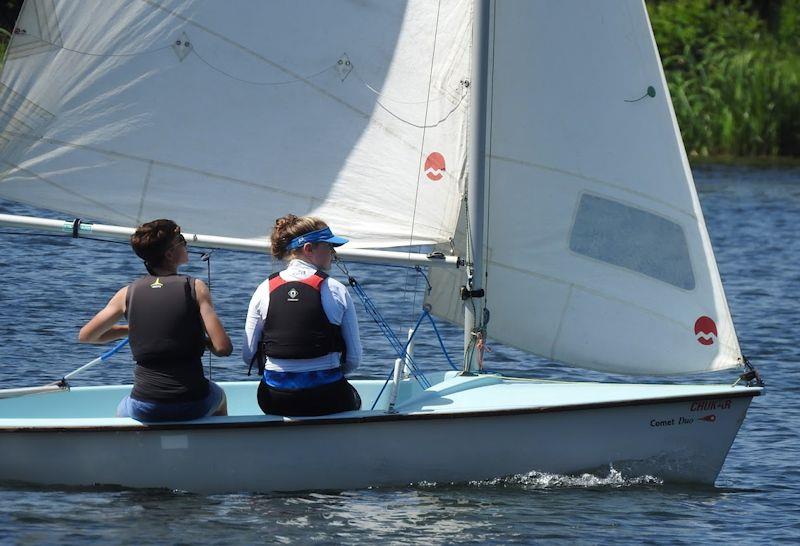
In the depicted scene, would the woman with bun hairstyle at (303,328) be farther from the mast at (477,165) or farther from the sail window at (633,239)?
the sail window at (633,239)

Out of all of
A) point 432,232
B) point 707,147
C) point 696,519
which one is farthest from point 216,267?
point 707,147

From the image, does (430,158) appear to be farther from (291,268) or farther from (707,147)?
(707,147)

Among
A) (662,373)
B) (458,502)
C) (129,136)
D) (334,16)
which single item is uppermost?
(334,16)

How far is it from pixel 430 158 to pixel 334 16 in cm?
79

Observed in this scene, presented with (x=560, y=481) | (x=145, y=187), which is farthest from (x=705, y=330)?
(x=145, y=187)

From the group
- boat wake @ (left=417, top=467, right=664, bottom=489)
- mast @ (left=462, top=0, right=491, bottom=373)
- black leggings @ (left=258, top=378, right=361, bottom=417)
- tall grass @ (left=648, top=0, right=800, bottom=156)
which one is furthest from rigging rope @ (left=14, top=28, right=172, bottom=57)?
tall grass @ (left=648, top=0, right=800, bottom=156)

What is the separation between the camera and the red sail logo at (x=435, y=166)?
7625 millimetres

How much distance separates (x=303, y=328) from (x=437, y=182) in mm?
1116

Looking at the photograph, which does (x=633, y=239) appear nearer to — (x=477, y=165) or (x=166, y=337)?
(x=477, y=165)

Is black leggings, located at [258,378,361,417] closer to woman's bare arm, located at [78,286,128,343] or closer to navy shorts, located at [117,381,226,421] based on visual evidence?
navy shorts, located at [117,381,226,421]

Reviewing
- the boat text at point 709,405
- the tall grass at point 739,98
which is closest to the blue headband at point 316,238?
the boat text at point 709,405

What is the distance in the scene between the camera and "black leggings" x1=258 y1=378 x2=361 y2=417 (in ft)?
23.0

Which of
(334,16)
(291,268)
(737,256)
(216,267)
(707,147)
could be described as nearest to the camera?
(291,268)

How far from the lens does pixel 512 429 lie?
7195 millimetres
